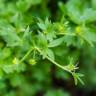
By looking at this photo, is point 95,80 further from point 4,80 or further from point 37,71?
point 4,80

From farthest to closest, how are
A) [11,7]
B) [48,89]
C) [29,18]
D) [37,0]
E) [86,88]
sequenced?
[86,88], [48,89], [37,0], [11,7], [29,18]

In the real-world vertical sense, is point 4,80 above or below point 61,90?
above

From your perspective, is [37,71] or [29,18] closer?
[29,18]

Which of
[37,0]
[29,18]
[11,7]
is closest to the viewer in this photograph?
[29,18]

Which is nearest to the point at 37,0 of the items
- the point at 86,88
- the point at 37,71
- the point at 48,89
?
the point at 37,71

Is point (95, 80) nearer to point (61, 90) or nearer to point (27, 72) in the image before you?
point (61, 90)

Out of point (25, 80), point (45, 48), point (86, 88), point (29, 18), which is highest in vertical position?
point (29, 18)
